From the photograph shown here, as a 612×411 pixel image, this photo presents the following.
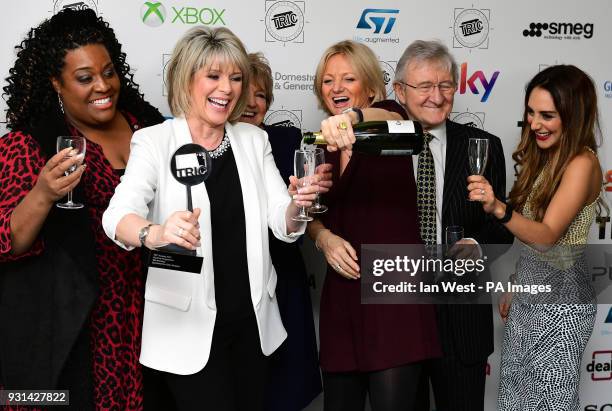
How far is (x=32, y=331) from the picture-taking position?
173 cm

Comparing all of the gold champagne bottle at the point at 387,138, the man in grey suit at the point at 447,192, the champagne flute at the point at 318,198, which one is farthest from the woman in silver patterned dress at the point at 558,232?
the champagne flute at the point at 318,198

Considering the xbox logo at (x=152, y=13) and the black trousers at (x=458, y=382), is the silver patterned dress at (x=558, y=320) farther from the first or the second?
the xbox logo at (x=152, y=13)

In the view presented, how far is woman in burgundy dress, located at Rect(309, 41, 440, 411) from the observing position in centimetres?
175

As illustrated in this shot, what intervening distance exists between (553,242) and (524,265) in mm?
195

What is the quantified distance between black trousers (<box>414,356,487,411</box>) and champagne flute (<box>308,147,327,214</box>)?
0.61 metres

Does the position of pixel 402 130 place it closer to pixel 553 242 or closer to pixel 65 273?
pixel 553 242

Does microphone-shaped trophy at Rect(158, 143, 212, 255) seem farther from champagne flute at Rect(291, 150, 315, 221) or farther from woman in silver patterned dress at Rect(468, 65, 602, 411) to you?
woman in silver patterned dress at Rect(468, 65, 602, 411)

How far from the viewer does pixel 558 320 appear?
2.04m

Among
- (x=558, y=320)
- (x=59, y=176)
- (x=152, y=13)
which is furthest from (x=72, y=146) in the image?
(x=558, y=320)

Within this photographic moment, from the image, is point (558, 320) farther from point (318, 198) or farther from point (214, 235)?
point (214, 235)

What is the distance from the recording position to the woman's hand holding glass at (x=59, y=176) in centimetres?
157

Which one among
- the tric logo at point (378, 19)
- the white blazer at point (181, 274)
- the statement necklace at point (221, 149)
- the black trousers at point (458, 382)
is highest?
the tric logo at point (378, 19)

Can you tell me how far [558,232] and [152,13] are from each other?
1.76 metres

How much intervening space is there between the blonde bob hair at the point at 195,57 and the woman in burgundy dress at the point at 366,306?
298 millimetres
